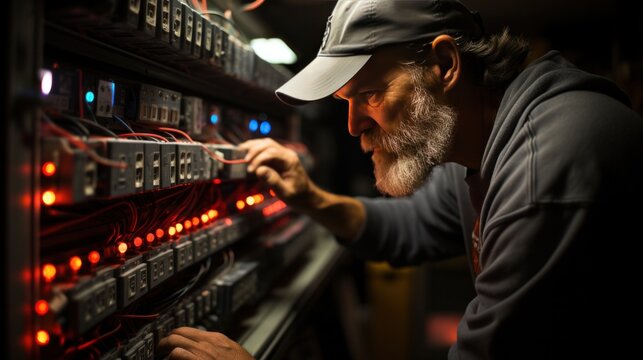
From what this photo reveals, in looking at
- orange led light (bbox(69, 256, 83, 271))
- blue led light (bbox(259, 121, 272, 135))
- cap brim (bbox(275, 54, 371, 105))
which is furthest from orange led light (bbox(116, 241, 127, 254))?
blue led light (bbox(259, 121, 272, 135))

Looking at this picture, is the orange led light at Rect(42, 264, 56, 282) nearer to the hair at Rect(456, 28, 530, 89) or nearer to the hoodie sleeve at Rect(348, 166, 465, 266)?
the hair at Rect(456, 28, 530, 89)

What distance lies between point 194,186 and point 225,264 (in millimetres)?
368

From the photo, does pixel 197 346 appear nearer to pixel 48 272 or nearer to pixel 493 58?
pixel 48 272

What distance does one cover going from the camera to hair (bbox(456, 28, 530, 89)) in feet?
4.37

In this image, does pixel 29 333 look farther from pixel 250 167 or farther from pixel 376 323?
pixel 376 323

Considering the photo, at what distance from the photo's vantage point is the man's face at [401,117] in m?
1.27

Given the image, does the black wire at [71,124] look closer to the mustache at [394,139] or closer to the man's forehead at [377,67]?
the man's forehead at [377,67]

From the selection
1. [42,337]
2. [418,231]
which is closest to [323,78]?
[42,337]

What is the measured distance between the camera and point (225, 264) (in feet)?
5.36

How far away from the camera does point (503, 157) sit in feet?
3.56

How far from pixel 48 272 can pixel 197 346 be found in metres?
0.38

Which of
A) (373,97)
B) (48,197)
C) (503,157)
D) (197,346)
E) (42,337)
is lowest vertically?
(197,346)

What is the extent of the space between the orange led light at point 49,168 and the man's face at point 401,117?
0.76 metres

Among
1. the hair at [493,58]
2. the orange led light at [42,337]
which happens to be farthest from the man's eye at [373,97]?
the orange led light at [42,337]
